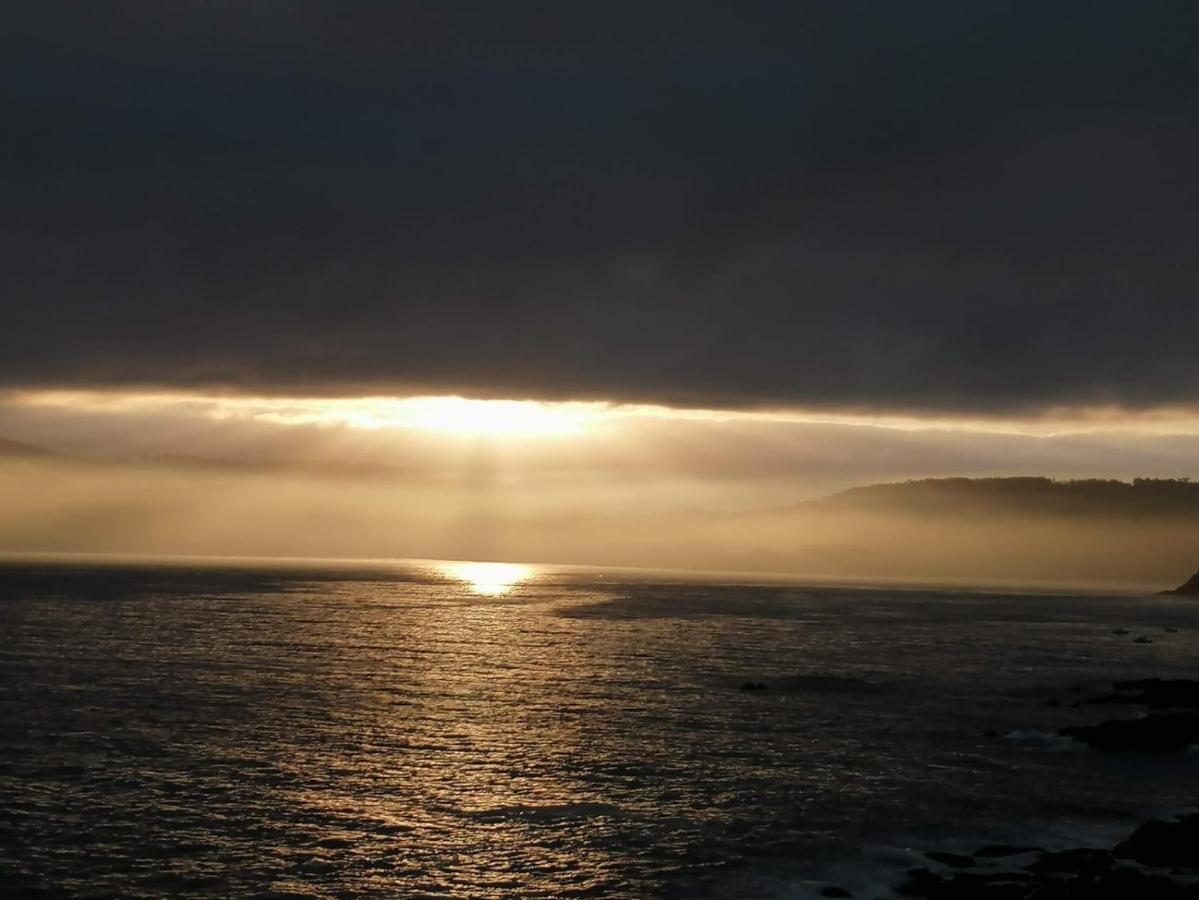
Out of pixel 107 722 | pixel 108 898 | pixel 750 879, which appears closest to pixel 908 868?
pixel 750 879

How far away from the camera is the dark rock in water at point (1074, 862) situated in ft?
143

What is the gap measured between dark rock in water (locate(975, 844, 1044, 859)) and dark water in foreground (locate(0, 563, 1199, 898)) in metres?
2.57

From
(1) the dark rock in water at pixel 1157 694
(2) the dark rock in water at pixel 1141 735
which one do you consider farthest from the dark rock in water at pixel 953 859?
(1) the dark rock in water at pixel 1157 694

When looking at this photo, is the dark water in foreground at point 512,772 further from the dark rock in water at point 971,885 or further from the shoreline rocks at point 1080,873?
the shoreline rocks at point 1080,873

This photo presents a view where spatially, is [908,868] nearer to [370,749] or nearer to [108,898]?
[108,898]

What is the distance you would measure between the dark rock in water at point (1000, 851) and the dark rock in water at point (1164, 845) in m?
3.45

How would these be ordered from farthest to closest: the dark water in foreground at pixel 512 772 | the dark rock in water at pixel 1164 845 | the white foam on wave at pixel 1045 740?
the white foam on wave at pixel 1045 740
the dark water in foreground at pixel 512 772
the dark rock in water at pixel 1164 845

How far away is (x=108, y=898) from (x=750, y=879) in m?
24.2

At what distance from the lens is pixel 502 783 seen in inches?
2361

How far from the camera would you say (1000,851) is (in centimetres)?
4719

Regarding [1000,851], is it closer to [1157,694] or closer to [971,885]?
[971,885]

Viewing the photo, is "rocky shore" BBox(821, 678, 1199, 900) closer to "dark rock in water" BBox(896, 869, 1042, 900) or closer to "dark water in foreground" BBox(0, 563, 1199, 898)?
"dark rock in water" BBox(896, 869, 1042, 900)

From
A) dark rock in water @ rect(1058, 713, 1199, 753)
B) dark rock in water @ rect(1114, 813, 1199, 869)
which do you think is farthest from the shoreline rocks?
dark rock in water @ rect(1058, 713, 1199, 753)

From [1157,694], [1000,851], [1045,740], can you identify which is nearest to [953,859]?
[1000,851]
